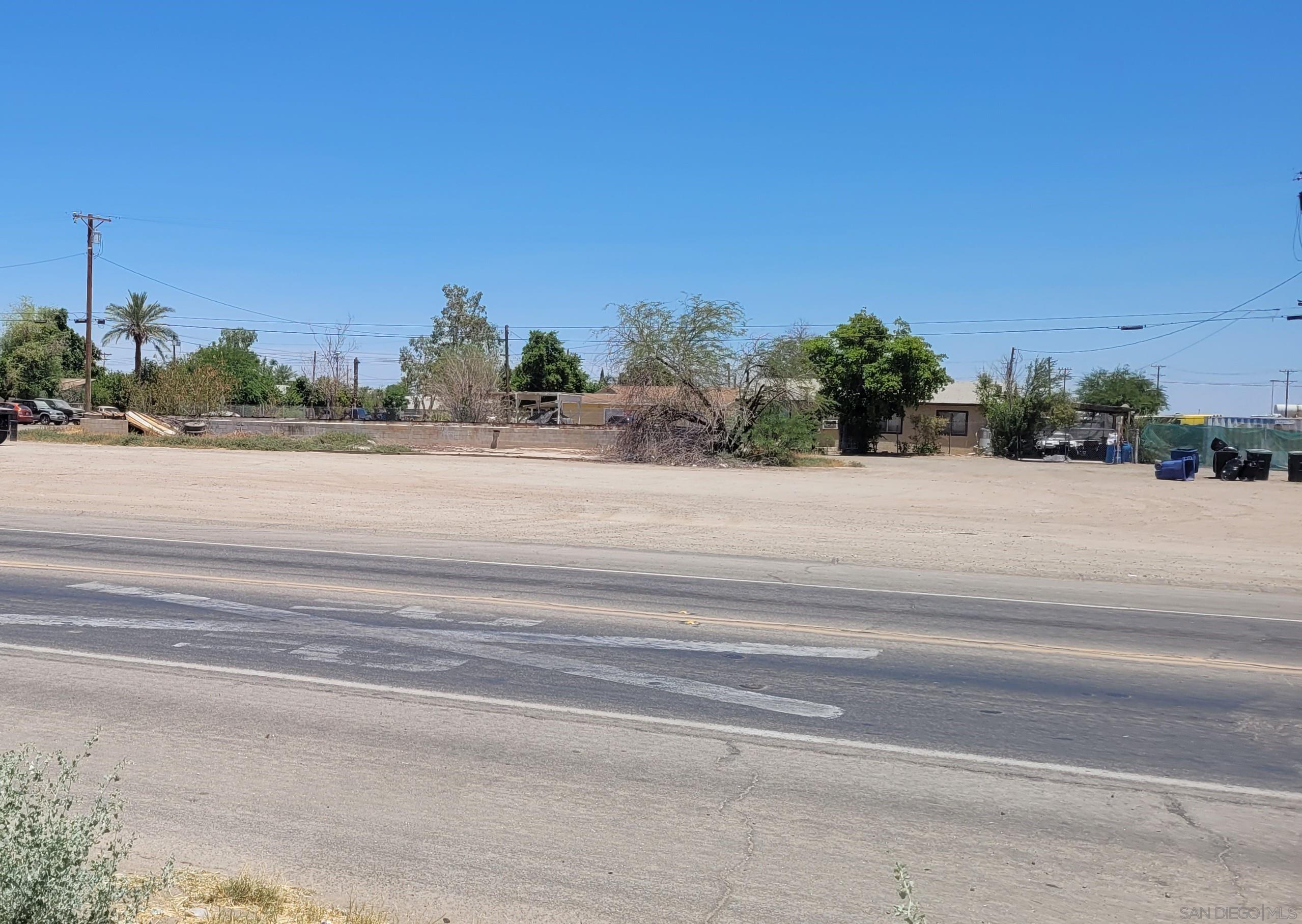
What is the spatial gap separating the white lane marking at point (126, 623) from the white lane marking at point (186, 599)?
19.7 inches

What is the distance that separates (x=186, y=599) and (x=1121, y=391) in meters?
91.6

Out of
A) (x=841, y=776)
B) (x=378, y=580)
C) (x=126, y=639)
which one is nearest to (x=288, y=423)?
(x=378, y=580)

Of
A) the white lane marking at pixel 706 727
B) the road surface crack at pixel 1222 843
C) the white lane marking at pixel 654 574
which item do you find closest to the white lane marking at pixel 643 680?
the white lane marking at pixel 706 727

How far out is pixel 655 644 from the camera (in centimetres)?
914

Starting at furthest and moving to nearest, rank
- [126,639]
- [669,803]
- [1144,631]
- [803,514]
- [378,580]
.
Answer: [803,514]
[378,580]
[1144,631]
[126,639]
[669,803]

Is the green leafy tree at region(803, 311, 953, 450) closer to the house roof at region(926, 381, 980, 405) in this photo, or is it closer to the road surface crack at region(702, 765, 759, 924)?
the house roof at region(926, 381, 980, 405)

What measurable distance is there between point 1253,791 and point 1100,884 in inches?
65.7

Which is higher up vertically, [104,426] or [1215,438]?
[1215,438]

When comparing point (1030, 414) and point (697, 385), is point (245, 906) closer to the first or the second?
point (697, 385)

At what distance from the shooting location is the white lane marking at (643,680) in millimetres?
7203

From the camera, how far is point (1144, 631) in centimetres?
1038

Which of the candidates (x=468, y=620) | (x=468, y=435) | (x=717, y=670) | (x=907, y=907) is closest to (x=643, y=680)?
(x=717, y=670)

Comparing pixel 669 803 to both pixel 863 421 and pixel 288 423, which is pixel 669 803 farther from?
pixel 863 421

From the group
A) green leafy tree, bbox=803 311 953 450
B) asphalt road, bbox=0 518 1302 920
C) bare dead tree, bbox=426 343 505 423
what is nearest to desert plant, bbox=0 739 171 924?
asphalt road, bbox=0 518 1302 920
